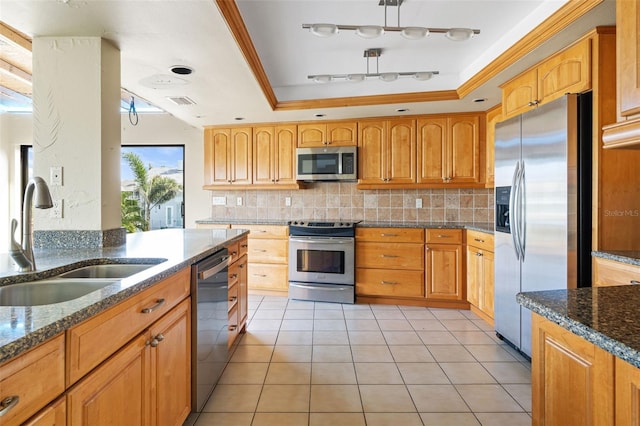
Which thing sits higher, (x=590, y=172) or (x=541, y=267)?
(x=590, y=172)

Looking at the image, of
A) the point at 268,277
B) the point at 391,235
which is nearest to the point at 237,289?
the point at 268,277

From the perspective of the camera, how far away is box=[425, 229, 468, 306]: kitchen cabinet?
11.4ft

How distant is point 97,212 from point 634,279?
2840mm

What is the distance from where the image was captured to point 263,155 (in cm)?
422

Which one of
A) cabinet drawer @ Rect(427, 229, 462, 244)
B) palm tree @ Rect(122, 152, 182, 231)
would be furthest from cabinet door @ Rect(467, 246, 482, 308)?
palm tree @ Rect(122, 152, 182, 231)

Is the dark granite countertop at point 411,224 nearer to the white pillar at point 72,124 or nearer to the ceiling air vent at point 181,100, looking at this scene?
the ceiling air vent at point 181,100

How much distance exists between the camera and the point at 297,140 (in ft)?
13.5

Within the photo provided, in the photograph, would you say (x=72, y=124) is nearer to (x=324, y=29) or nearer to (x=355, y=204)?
(x=324, y=29)

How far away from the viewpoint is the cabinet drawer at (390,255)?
11.8 ft

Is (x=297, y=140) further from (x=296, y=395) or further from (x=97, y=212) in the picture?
(x=296, y=395)

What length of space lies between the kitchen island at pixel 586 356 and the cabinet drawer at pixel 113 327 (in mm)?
1197

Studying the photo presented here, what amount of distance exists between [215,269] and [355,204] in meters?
2.64

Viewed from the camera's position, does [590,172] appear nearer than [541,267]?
Yes

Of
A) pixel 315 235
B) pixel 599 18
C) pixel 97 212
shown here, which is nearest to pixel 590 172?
pixel 599 18
